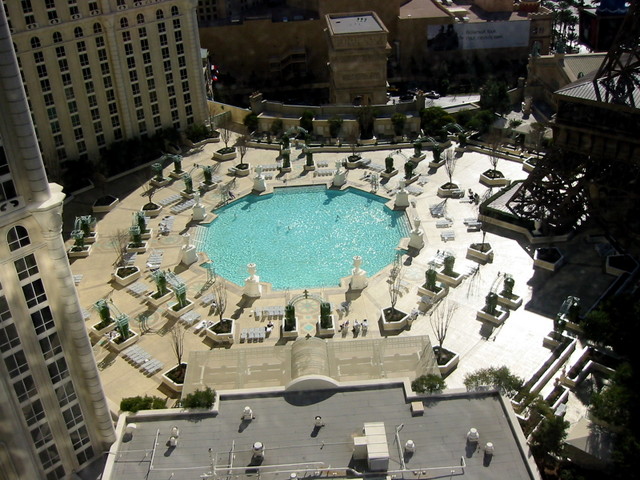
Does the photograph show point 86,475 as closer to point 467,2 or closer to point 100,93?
point 100,93

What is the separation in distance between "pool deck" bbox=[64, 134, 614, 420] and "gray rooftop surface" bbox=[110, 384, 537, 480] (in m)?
9.66

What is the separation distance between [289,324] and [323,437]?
1763cm

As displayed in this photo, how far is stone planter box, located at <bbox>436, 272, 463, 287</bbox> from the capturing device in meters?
63.2

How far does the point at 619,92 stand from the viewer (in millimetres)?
59281

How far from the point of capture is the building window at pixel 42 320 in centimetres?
3791

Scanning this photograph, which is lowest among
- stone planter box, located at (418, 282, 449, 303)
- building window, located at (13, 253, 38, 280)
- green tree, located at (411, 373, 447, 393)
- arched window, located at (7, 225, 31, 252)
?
stone planter box, located at (418, 282, 449, 303)

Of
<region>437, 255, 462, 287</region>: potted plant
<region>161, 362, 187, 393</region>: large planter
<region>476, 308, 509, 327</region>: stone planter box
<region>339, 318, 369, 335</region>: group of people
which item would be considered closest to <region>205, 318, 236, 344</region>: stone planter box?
<region>161, 362, 187, 393</region>: large planter

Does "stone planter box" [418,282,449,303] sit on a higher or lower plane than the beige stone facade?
lower

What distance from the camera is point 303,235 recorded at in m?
72.9

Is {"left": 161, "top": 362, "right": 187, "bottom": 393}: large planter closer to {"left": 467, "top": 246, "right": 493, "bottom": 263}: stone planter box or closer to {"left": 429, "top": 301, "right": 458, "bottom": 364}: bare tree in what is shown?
{"left": 429, "top": 301, "right": 458, "bottom": 364}: bare tree

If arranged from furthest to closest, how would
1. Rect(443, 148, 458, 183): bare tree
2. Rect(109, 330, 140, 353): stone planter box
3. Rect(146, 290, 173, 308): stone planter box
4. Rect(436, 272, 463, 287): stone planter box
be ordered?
Rect(443, 148, 458, 183): bare tree → Rect(436, 272, 463, 287): stone planter box → Rect(146, 290, 173, 308): stone planter box → Rect(109, 330, 140, 353): stone planter box

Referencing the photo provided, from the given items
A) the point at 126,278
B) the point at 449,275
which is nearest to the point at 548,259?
the point at 449,275

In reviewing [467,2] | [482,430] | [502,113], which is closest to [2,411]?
[482,430]

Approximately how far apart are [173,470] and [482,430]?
690 inches
